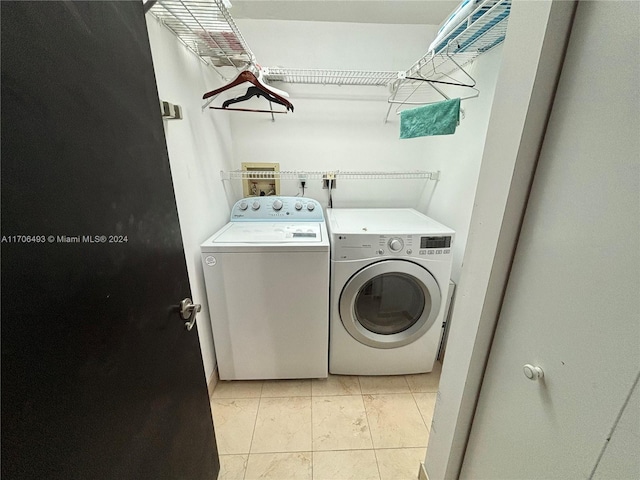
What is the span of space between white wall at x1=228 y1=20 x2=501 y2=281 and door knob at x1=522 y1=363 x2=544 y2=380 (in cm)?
109

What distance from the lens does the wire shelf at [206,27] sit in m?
0.97

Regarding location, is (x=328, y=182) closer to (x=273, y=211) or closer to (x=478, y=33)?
(x=273, y=211)

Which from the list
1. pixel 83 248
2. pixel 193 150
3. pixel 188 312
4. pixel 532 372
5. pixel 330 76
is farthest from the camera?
pixel 330 76

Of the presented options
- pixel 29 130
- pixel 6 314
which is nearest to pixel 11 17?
pixel 29 130

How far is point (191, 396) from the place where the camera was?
88 centimetres

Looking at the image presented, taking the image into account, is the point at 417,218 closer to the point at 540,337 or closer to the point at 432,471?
the point at 540,337

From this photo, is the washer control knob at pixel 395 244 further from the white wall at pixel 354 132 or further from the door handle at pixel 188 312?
the door handle at pixel 188 312

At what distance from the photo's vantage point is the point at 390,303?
1.54 meters

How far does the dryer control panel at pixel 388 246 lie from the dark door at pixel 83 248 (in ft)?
2.83

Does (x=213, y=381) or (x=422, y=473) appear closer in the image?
(x=422, y=473)

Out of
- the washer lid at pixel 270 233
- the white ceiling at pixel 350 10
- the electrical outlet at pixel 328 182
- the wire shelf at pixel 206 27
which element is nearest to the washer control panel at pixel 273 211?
the washer lid at pixel 270 233

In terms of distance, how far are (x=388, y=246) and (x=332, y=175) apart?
880 millimetres

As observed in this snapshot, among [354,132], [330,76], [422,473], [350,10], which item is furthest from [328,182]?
[422,473]

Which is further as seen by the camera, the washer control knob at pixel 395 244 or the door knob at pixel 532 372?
the washer control knob at pixel 395 244
